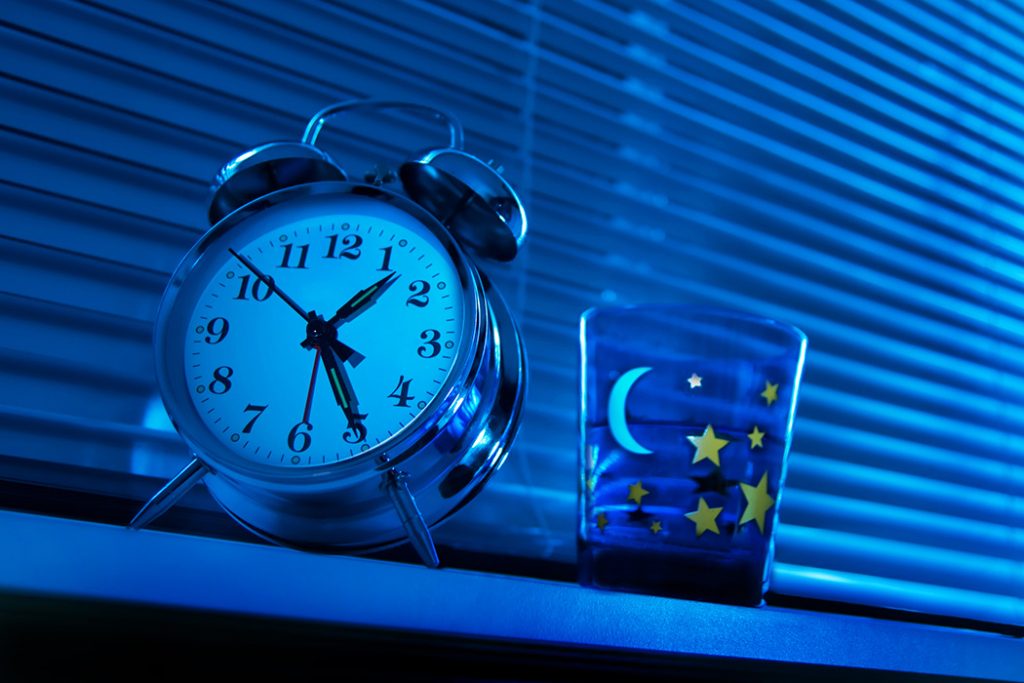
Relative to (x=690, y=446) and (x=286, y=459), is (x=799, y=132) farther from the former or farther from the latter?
(x=286, y=459)

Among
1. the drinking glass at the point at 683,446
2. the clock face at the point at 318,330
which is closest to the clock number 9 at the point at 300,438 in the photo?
the clock face at the point at 318,330

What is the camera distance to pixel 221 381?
589 mm

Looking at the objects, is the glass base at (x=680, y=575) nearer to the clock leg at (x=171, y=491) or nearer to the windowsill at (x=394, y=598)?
the windowsill at (x=394, y=598)

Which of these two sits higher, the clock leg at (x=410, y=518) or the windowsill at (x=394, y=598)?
the clock leg at (x=410, y=518)

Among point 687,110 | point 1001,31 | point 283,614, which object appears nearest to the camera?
point 283,614

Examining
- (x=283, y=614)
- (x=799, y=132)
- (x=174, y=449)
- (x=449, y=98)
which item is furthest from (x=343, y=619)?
(x=799, y=132)

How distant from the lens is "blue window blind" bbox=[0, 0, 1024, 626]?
2.36ft

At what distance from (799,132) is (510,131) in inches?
17.7

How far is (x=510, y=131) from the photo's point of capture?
3.07ft

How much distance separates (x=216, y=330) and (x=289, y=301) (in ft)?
0.18

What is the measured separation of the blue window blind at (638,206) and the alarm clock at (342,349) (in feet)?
0.49

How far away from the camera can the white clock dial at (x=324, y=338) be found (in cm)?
58

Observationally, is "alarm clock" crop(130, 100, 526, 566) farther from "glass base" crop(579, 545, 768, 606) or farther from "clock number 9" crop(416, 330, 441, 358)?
"glass base" crop(579, 545, 768, 606)

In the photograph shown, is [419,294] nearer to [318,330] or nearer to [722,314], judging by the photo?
[318,330]
